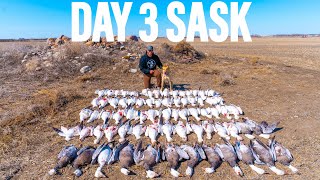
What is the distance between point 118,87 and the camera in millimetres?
11188

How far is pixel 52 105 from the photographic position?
8.30 metres

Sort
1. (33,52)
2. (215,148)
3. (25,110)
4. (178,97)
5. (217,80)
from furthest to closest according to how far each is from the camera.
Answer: (33,52), (217,80), (178,97), (25,110), (215,148)

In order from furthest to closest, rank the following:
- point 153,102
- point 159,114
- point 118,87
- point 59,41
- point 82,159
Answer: point 59,41 → point 118,87 → point 153,102 → point 159,114 → point 82,159

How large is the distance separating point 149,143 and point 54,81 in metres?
7.51

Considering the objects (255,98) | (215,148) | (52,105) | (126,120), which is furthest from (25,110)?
(255,98)

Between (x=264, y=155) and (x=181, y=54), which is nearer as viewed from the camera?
(x=264, y=155)

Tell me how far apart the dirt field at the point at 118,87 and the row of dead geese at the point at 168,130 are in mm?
188

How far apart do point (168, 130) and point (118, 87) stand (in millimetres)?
5106

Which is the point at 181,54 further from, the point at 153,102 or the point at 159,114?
the point at 159,114

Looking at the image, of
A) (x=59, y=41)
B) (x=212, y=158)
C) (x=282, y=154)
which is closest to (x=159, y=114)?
(x=212, y=158)

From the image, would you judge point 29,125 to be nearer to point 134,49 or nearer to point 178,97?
point 178,97

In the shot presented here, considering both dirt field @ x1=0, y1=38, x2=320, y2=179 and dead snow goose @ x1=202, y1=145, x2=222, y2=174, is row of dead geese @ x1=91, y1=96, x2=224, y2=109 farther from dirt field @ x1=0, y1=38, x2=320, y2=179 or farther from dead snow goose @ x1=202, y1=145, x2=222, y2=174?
dead snow goose @ x1=202, y1=145, x2=222, y2=174

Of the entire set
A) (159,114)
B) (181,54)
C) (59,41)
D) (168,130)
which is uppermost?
(59,41)

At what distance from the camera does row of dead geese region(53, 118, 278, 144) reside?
6.37 meters
